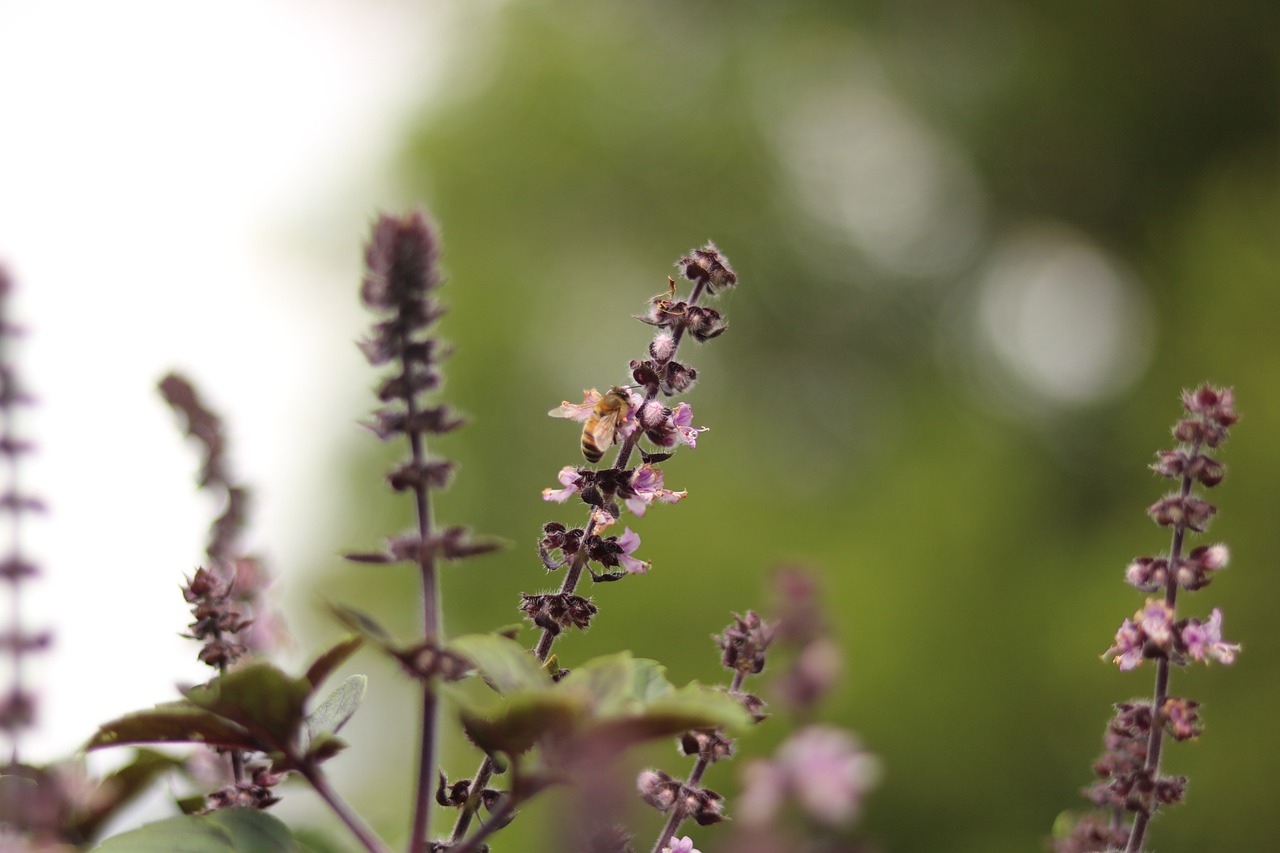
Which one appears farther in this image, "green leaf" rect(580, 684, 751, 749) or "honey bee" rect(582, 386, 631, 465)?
"honey bee" rect(582, 386, 631, 465)

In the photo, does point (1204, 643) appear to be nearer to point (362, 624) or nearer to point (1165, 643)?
point (1165, 643)

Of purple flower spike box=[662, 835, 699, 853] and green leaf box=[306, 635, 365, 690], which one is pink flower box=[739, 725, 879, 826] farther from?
green leaf box=[306, 635, 365, 690]

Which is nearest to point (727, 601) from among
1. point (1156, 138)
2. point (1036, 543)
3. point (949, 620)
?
point (949, 620)

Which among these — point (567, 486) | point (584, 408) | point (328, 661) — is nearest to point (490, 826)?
point (328, 661)

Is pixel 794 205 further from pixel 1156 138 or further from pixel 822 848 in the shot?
pixel 822 848

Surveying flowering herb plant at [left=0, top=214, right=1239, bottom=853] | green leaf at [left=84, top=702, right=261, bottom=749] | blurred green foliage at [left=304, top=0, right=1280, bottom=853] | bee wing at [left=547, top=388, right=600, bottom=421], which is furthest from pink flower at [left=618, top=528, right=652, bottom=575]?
blurred green foliage at [left=304, top=0, right=1280, bottom=853]

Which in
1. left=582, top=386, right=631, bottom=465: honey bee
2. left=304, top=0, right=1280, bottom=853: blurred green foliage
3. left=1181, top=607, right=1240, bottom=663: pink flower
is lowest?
left=1181, top=607, right=1240, bottom=663: pink flower

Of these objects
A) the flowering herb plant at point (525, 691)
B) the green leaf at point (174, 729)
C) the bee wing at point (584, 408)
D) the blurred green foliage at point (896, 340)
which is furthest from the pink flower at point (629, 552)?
the blurred green foliage at point (896, 340)

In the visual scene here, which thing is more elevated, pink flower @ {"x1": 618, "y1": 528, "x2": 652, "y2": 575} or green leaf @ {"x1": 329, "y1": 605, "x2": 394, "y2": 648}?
pink flower @ {"x1": 618, "y1": 528, "x2": 652, "y2": 575}
